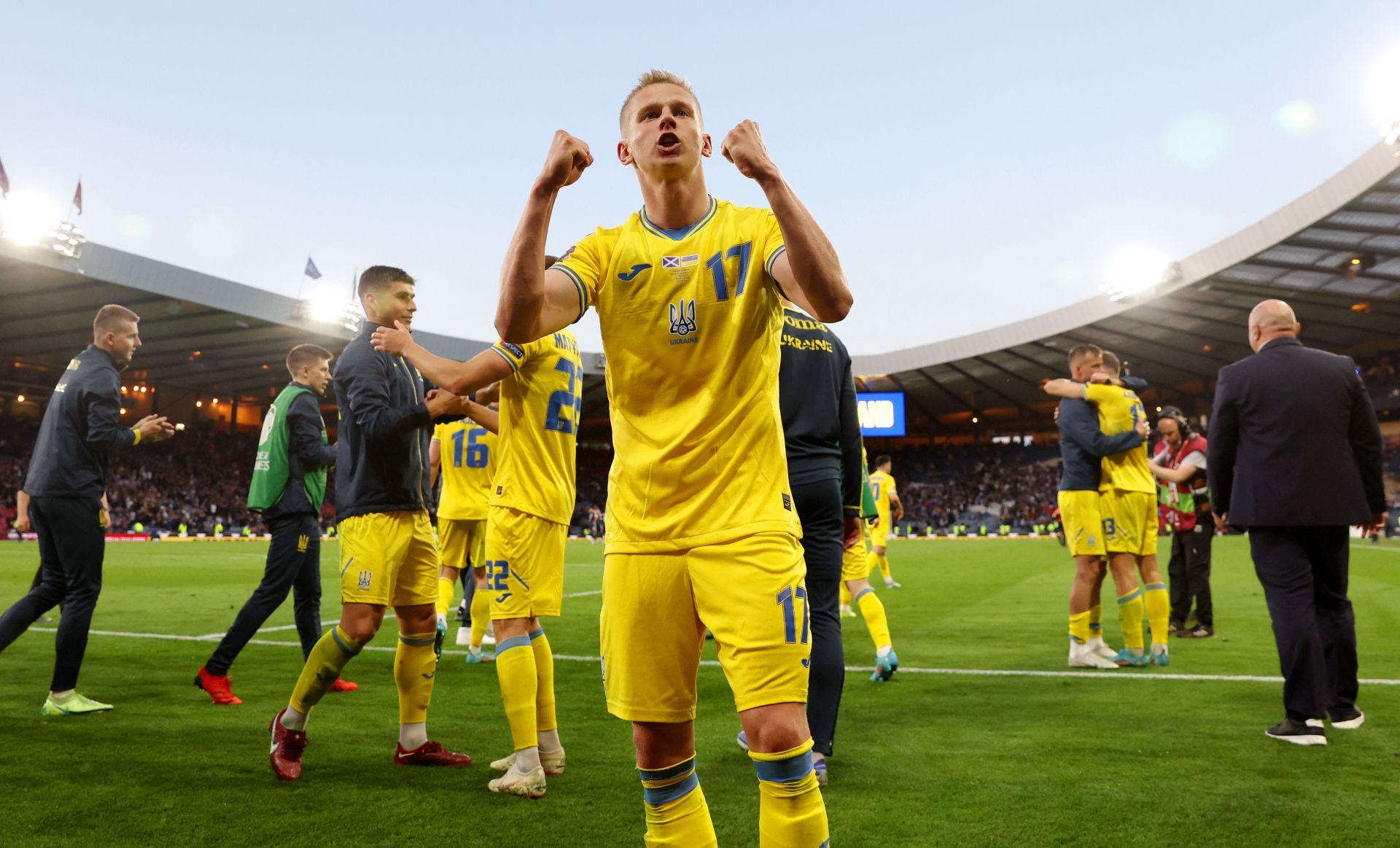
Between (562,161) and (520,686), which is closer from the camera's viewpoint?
(562,161)

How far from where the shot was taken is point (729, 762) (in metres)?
4.12

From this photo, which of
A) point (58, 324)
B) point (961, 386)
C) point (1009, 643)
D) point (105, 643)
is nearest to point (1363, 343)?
point (961, 386)

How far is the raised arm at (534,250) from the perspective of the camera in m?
2.14

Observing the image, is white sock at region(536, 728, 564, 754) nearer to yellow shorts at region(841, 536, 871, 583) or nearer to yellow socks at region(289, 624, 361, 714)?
yellow socks at region(289, 624, 361, 714)

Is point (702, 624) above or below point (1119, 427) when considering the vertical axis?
below

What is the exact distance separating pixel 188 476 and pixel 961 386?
38768mm

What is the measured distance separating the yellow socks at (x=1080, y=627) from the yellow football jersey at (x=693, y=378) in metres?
5.11

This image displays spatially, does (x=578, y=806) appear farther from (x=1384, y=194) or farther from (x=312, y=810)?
(x=1384, y=194)

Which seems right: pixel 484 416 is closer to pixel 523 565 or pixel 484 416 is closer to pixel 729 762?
pixel 523 565

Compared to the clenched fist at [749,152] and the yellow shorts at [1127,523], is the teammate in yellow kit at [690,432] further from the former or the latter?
the yellow shorts at [1127,523]

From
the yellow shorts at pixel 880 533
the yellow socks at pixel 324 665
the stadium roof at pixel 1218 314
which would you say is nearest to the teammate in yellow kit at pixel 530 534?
the yellow socks at pixel 324 665

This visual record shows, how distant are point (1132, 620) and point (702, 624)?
561 cm

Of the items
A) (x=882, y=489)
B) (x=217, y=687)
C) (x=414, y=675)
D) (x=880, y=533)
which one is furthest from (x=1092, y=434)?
(x=882, y=489)

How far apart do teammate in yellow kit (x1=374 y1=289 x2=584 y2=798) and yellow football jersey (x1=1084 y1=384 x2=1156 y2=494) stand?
160 inches
